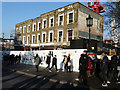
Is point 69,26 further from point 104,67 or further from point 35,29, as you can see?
point 104,67

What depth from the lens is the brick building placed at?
17.8 meters

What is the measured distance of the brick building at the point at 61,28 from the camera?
17.8 metres

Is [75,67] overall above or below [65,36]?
below

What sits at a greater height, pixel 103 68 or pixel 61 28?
pixel 61 28

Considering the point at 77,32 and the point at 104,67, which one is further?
the point at 77,32

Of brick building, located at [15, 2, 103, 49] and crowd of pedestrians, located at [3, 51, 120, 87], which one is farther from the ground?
brick building, located at [15, 2, 103, 49]

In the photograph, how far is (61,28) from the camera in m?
19.5

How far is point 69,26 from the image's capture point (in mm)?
18359

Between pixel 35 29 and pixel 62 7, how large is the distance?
8987 mm

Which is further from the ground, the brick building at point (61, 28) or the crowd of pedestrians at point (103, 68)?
the brick building at point (61, 28)

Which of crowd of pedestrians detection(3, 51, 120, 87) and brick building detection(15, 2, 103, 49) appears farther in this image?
brick building detection(15, 2, 103, 49)

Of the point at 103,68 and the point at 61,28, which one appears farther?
the point at 61,28

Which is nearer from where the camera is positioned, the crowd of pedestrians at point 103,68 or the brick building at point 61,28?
the crowd of pedestrians at point 103,68

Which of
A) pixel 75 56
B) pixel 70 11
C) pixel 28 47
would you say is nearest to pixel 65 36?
pixel 70 11
